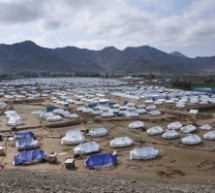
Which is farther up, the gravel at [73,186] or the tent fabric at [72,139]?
the gravel at [73,186]

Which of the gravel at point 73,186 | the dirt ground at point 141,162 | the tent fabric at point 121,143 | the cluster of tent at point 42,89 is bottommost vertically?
the dirt ground at point 141,162

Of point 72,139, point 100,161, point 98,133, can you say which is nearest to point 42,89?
point 98,133

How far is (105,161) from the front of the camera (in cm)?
2686

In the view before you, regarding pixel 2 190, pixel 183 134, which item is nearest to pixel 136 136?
pixel 183 134

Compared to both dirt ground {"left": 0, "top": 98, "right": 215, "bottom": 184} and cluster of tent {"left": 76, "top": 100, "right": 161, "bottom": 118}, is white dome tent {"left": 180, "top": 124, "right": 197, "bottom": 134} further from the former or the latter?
cluster of tent {"left": 76, "top": 100, "right": 161, "bottom": 118}

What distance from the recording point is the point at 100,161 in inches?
1054

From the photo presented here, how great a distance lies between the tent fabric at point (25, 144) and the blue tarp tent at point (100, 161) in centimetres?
786

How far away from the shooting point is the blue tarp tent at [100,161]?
2650 cm

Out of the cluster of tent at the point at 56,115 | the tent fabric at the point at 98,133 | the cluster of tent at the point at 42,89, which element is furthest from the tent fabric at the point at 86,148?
the cluster of tent at the point at 42,89

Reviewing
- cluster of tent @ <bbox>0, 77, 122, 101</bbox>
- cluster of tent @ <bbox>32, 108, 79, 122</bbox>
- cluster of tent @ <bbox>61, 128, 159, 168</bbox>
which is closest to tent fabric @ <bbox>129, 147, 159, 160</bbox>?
cluster of tent @ <bbox>61, 128, 159, 168</bbox>

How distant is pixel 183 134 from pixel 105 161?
13.5 metres

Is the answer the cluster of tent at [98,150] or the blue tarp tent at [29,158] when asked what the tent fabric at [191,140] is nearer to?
the cluster of tent at [98,150]

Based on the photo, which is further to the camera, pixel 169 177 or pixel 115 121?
pixel 115 121

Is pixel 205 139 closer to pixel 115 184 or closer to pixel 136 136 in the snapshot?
pixel 136 136
